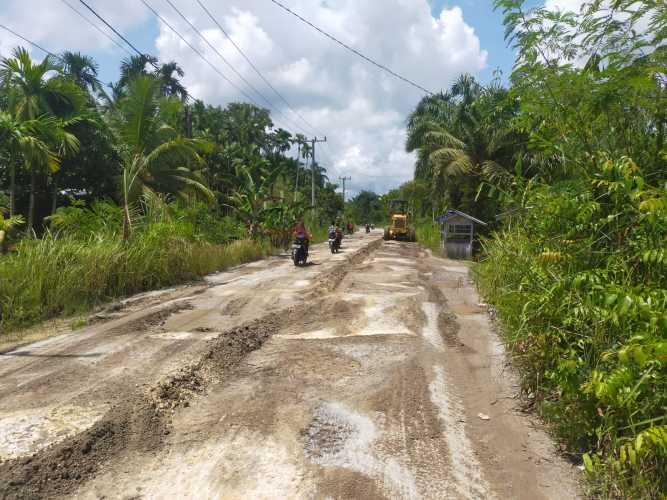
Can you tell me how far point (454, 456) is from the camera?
337 centimetres

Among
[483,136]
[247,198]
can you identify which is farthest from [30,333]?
[483,136]

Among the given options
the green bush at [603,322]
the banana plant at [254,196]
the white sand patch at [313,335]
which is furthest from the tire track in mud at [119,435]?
the banana plant at [254,196]

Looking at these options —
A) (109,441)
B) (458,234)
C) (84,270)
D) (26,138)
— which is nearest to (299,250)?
(84,270)

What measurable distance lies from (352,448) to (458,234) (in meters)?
18.8

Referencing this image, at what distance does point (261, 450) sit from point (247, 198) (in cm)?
1651

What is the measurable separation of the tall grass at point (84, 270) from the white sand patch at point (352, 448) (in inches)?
207

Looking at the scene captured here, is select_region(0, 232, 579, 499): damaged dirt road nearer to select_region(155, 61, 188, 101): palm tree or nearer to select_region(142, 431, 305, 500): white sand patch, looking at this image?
select_region(142, 431, 305, 500): white sand patch

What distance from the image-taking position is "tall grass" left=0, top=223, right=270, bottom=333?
7195 mm

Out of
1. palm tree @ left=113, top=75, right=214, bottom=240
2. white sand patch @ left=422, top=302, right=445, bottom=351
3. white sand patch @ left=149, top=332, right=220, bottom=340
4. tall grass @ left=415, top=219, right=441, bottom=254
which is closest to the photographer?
white sand patch @ left=149, top=332, right=220, bottom=340

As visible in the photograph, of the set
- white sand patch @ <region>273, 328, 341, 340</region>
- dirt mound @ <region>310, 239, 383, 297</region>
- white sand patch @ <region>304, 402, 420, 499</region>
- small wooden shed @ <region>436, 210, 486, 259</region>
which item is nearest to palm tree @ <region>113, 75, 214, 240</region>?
dirt mound @ <region>310, 239, 383, 297</region>

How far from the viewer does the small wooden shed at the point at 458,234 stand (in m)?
20.9

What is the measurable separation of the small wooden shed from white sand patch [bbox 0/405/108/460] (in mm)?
18503

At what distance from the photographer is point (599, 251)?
3977 millimetres

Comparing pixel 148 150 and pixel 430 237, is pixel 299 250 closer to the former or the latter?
pixel 148 150
